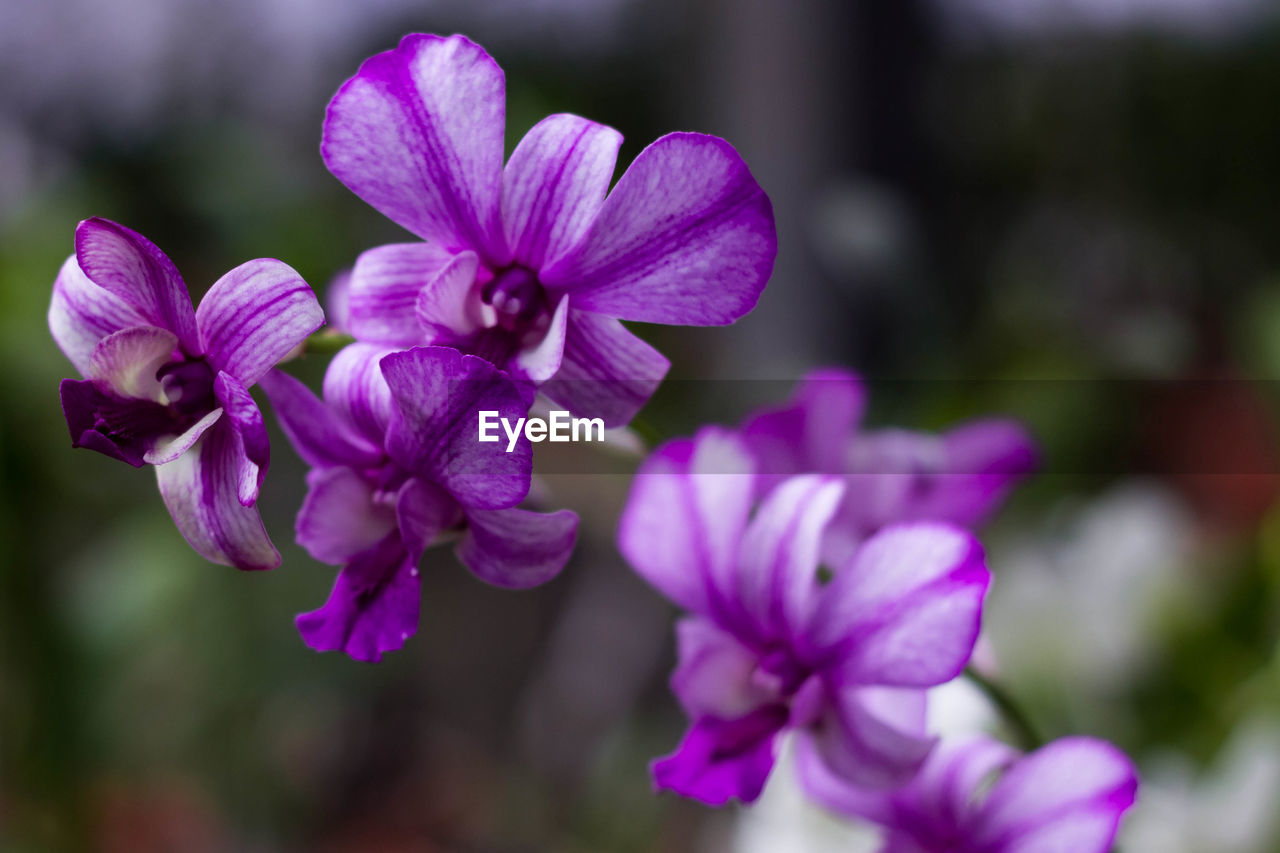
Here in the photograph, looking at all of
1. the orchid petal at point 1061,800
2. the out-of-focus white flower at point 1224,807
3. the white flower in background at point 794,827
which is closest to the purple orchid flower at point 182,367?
the orchid petal at point 1061,800

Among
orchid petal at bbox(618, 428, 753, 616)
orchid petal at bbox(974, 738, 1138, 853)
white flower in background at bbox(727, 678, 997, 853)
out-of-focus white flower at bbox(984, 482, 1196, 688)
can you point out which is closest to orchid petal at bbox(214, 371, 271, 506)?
orchid petal at bbox(618, 428, 753, 616)

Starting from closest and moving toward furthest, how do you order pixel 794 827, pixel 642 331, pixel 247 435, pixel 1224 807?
pixel 247 435 → pixel 1224 807 → pixel 794 827 → pixel 642 331

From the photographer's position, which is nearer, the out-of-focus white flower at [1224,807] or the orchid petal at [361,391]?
the orchid petal at [361,391]

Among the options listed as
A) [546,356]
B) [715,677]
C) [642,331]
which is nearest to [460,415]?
[546,356]

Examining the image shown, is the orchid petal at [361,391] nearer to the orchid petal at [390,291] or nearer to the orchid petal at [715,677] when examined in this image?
the orchid petal at [390,291]

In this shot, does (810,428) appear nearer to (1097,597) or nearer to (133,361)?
(133,361)

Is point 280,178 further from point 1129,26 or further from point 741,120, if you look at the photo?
point 1129,26
